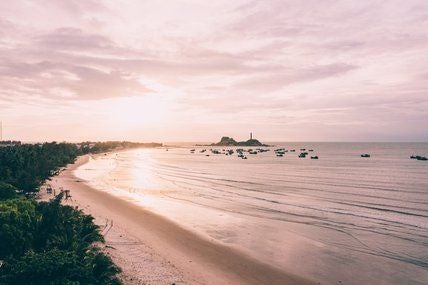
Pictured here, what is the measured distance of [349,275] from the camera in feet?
60.4

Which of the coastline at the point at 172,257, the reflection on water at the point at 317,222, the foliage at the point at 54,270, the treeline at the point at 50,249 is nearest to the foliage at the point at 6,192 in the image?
the treeline at the point at 50,249

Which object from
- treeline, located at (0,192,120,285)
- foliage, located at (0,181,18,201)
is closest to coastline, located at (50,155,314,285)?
treeline, located at (0,192,120,285)

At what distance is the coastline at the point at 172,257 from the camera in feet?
56.1

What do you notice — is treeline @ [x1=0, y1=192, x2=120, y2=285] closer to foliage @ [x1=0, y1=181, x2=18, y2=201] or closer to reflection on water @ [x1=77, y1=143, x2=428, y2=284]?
foliage @ [x1=0, y1=181, x2=18, y2=201]

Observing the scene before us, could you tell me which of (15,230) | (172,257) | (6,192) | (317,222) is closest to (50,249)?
(15,230)

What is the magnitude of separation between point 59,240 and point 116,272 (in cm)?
403

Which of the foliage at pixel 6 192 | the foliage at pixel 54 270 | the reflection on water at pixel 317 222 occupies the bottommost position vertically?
the reflection on water at pixel 317 222

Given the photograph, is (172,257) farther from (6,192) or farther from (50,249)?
(6,192)

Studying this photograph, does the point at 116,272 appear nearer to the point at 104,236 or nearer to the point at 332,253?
the point at 104,236

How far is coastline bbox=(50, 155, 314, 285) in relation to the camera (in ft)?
56.1

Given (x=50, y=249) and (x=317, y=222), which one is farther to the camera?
(x=317, y=222)

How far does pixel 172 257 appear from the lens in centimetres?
2006

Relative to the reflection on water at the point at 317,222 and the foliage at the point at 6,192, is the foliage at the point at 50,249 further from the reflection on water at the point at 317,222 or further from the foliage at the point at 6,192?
the reflection on water at the point at 317,222

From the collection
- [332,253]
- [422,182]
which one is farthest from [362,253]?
[422,182]
